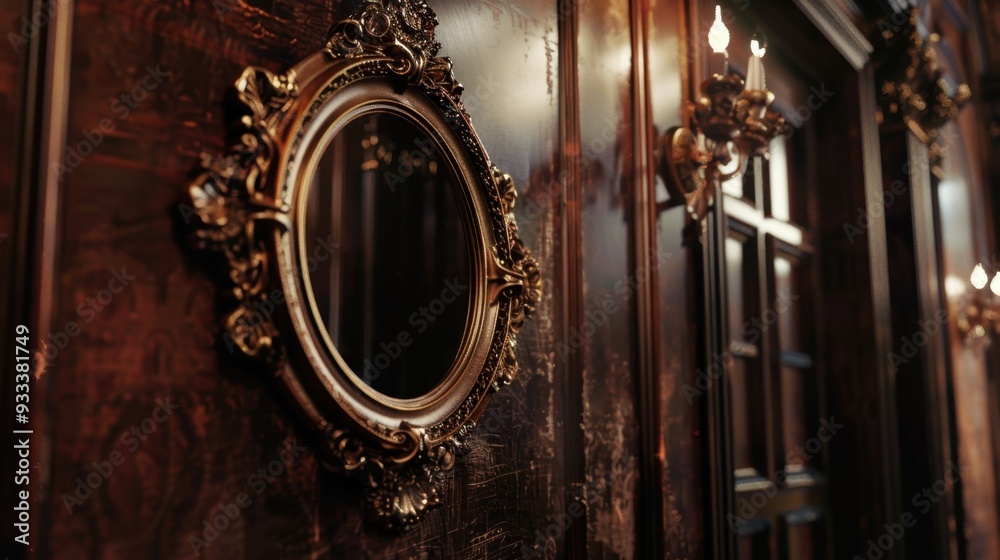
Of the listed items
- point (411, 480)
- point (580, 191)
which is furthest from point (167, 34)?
point (580, 191)

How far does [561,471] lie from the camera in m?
2.10

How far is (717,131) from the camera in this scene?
2.65 m

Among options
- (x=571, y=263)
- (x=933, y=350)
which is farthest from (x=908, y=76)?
(x=571, y=263)

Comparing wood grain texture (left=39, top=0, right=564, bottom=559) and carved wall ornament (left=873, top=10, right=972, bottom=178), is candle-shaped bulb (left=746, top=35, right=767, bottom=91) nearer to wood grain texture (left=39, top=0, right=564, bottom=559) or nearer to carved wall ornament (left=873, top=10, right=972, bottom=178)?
wood grain texture (left=39, top=0, right=564, bottom=559)

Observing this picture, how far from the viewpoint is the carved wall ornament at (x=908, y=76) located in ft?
13.6

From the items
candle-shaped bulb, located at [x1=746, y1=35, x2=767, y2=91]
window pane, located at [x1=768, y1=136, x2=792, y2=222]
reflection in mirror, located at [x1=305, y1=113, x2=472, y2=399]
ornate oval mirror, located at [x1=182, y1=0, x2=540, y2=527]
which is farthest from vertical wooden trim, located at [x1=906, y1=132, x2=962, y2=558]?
reflection in mirror, located at [x1=305, y1=113, x2=472, y2=399]

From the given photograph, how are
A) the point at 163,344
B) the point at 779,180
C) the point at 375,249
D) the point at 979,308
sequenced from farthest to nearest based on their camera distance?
the point at 979,308, the point at 779,180, the point at 375,249, the point at 163,344

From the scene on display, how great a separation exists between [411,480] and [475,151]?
71cm

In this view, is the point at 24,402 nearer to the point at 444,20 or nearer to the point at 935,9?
the point at 444,20

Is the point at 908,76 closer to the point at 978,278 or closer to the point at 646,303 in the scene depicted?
the point at 978,278

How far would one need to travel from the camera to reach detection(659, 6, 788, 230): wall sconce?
2.58 m

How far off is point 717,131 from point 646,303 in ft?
1.98

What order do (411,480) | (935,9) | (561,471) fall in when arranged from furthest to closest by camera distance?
A: (935,9)
(561,471)
(411,480)

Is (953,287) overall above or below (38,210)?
above
